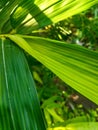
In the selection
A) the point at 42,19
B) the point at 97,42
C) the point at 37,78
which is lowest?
the point at 37,78

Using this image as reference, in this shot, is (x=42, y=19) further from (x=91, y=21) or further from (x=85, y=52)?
(x=91, y=21)

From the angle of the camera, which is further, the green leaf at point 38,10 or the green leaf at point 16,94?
the green leaf at point 38,10

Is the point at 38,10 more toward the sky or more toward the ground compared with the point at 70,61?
more toward the sky

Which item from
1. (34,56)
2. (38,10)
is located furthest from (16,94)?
(38,10)

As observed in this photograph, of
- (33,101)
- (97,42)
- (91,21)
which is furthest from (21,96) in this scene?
(97,42)

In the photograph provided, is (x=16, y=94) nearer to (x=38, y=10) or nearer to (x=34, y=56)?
(x=34, y=56)
